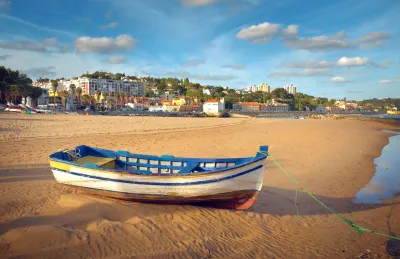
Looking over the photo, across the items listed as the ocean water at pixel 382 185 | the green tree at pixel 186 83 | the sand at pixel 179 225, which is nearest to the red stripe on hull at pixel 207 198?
the sand at pixel 179 225

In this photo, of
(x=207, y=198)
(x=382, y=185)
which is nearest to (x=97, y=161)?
(x=207, y=198)

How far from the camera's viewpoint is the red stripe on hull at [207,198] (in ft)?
20.9

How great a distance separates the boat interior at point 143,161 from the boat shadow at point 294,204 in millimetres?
1542

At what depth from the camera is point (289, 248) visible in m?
5.31

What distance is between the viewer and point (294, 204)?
7.80 m

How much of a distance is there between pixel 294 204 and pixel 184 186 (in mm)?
3766

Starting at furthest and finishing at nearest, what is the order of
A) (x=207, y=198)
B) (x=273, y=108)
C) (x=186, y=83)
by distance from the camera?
(x=186, y=83) → (x=273, y=108) → (x=207, y=198)

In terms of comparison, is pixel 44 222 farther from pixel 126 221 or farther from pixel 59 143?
pixel 59 143

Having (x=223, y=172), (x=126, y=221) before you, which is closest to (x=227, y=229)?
(x=223, y=172)

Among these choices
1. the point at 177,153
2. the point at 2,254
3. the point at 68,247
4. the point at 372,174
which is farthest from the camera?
the point at 177,153

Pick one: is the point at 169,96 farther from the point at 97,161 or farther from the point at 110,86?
the point at 97,161

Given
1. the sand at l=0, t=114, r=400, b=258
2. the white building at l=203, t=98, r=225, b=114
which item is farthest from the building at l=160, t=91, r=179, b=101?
the sand at l=0, t=114, r=400, b=258

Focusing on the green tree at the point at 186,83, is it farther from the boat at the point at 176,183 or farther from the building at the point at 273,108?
the boat at the point at 176,183

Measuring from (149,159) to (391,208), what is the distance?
759cm
